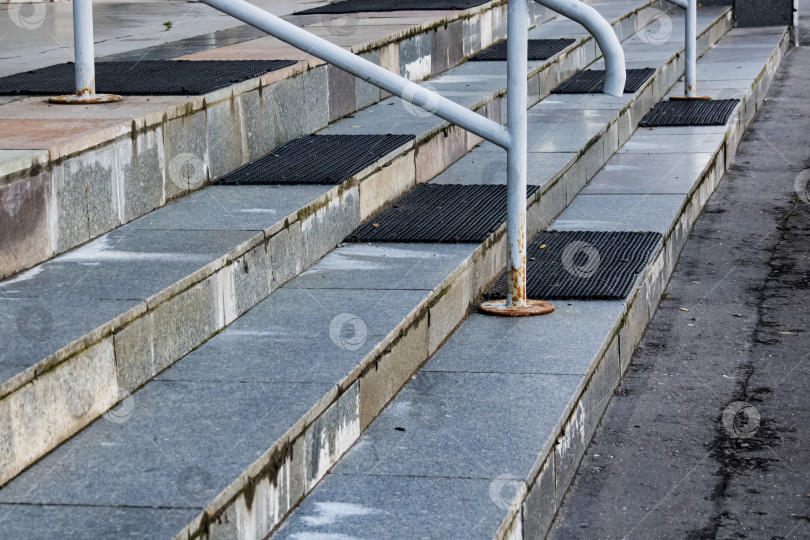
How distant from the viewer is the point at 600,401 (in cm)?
408

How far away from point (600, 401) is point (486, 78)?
4206mm

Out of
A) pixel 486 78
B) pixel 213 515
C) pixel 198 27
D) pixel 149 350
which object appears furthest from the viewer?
pixel 198 27

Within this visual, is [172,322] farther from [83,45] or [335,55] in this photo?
[83,45]

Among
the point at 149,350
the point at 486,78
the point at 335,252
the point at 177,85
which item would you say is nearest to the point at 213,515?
the point at 149,350

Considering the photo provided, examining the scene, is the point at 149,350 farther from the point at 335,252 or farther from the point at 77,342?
the point at 335,252

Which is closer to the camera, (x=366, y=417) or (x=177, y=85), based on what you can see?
(x=366, y=417)

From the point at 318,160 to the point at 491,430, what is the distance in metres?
2.19

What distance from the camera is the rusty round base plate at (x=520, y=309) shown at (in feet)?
14.4

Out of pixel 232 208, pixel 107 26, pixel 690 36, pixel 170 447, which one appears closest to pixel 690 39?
pixel 690 36

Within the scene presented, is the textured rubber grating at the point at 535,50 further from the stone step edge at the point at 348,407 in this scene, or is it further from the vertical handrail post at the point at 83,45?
the vertical handrail post at the point at 83,45

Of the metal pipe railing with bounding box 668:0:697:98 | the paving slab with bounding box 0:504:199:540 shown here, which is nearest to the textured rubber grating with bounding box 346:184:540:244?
the paving slab with bounding box 0:504:199:540

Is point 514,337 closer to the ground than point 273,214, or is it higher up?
closer to the ground

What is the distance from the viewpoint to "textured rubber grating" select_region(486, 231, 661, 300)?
15.3 feet

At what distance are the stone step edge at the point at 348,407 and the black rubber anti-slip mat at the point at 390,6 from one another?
4.70 metres
